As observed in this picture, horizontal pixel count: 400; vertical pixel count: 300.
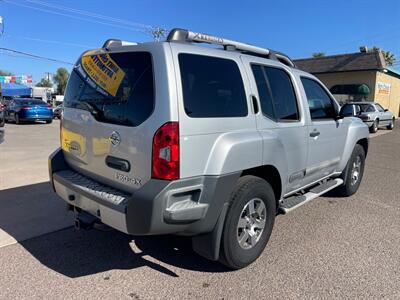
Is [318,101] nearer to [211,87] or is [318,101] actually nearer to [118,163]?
[211,87]

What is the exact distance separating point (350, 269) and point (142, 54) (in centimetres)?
274

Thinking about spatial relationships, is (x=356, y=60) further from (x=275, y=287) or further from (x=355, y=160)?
(x=275, y=287)

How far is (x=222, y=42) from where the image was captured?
349cm

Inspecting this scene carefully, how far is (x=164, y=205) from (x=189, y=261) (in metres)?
1.10

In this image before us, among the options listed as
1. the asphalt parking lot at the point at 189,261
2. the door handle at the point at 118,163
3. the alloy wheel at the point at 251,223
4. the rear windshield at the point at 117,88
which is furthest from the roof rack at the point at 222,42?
the asphalt parking lot at the point at 189,261

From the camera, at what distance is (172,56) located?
2.76 m

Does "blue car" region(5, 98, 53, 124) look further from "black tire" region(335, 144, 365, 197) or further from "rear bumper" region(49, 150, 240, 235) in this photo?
"rear bumper" region(49, 150, 240, 235)

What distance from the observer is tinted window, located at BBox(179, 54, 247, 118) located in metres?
2.81

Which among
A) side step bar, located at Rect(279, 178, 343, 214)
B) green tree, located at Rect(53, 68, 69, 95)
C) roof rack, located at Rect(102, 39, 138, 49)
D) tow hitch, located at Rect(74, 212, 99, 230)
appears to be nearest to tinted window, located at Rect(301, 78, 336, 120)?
side step bar, located at Rect(279, 178, 343, 214)

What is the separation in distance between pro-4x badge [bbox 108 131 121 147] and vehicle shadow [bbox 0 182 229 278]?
1.20 meters

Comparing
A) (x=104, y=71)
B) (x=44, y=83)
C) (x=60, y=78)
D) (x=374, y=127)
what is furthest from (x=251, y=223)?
(x=44, y=83)

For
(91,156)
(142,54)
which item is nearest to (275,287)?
(91,156)

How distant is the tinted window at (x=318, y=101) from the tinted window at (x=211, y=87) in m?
1.54

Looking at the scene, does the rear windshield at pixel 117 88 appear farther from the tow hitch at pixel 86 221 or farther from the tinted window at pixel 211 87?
the tow hitch at pixel 86 221
